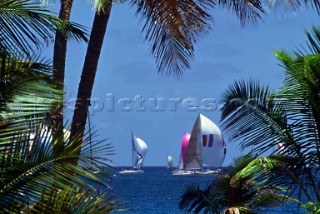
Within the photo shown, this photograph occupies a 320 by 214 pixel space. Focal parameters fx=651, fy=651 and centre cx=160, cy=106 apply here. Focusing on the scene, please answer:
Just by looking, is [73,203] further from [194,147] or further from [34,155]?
[194,147]

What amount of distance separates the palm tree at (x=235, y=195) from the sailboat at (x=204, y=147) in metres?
48.0

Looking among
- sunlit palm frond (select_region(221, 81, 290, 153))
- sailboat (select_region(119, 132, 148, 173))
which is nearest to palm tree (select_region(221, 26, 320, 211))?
sunlit palm frond (select_region(221, 81, 290, 153))

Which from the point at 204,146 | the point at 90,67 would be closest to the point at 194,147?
the point at 204,146

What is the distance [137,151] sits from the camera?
3895 inches

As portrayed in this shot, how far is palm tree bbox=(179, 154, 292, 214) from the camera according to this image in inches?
458

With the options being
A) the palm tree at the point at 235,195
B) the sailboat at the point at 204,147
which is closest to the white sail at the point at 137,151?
the sailboat at the point at 204,147

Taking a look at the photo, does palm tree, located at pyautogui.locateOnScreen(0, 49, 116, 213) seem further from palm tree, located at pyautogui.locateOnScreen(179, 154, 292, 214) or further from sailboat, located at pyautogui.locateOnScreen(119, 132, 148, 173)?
sailboat, located at pyautogui.locateOnScreen(119, 132, 148, 173)

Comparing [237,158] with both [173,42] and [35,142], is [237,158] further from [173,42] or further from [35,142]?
[35,142]

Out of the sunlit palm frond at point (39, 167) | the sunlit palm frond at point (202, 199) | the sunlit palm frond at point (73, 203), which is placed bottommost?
the sunlit palm frond at point (202, 199)

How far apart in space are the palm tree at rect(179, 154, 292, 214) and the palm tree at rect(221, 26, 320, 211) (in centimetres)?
224

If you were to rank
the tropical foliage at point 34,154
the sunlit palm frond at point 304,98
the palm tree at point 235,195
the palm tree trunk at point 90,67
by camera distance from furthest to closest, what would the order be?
1. the palm tree at point 235,195
2. the palm tree trunk at point 90,67
3. the sunlit palm frond at point 304,98
4. the tropical foliage at point 34,154

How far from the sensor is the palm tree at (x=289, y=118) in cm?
812

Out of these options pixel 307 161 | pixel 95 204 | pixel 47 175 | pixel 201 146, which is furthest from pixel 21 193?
pixel 201 146

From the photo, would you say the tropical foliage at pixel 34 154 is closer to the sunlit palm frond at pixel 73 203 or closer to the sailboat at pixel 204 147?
the sunlit palm frond at pixel 73 203
